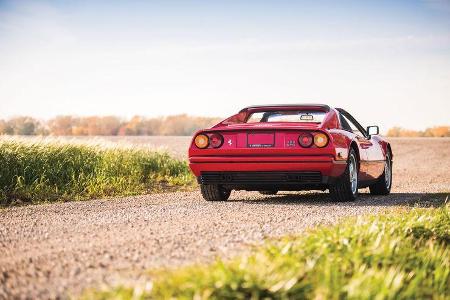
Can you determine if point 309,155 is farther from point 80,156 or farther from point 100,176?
point 80,156

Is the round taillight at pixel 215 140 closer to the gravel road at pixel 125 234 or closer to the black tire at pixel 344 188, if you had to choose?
the gravel road at pixel 125 234

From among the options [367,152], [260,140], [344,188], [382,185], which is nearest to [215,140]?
[260,140]

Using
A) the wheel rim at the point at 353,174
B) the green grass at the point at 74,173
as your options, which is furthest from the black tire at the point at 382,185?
the green grass at the point at 74,173

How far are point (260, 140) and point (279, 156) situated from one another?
314mm

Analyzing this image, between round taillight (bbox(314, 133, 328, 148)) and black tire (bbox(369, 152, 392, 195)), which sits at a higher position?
round taillight (bbox(314, 133, 328, 148))

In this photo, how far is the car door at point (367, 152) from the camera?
9.18 meters

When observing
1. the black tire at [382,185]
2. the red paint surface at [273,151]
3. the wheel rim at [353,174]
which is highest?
the red paint surface at [273,151]

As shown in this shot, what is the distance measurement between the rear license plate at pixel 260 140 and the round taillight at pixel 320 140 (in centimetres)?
51

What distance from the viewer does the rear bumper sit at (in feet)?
25.6

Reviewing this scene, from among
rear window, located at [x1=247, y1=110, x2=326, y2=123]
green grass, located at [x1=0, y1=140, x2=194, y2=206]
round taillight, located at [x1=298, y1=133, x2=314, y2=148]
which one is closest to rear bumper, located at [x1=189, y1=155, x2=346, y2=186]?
round taillight, located at [x1=298, y1=133, x2=314, y2=148]

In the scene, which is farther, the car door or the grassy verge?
the car door

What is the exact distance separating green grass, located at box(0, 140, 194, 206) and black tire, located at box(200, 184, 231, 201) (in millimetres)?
2505

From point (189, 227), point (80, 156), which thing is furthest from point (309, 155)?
point (80, 156)

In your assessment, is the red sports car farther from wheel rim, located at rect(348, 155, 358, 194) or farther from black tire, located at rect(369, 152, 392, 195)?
black tire, located at rect(369, 152, 392, 195)
